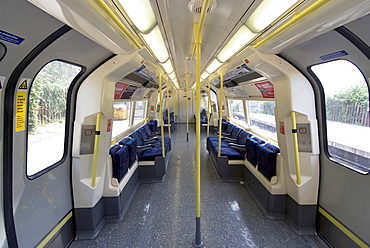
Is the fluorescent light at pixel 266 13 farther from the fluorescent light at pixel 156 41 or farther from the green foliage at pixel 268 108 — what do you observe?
the green foliage at pixel 268 108

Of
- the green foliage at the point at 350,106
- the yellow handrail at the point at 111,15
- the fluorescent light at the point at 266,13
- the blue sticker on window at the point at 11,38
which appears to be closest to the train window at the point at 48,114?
the blue sticker on window at the point at 11,38

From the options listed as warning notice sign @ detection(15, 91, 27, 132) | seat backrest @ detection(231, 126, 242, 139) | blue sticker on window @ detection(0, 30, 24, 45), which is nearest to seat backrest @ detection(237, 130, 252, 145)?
seat backrest @ detection(231, 126, 242, 139)

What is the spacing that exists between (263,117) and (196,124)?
3813 mm

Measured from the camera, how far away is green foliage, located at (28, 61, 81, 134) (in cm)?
193

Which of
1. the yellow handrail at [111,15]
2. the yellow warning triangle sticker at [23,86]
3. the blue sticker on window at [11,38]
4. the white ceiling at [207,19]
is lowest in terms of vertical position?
the yellow warning triangle sticker at [23,86]

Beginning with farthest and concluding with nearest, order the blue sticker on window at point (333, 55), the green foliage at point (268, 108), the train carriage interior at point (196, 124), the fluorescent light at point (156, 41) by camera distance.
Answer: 1. the green foliage at point (268, 108)
2. the fluorescent light at point (156, 41)
3. the blue sticker on window at point (333, 55)
4. the train carriage interior at point (196, 124)

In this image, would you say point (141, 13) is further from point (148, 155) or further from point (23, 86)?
point (148, 155)

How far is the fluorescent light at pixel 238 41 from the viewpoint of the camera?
6.26 feet

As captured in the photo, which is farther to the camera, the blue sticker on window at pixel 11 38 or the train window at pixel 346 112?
the train window at pixel 346 112

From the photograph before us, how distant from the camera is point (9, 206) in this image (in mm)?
1629

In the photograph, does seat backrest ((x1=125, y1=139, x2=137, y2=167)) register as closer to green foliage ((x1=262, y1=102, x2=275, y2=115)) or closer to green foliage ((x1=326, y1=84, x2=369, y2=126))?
green foliage ((x1=326, y1=84, x2=369, y2=126))

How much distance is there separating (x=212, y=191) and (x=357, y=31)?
3.37 metres

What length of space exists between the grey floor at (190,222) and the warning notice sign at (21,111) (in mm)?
1784

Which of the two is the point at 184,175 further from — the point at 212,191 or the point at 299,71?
the point at 299,71
